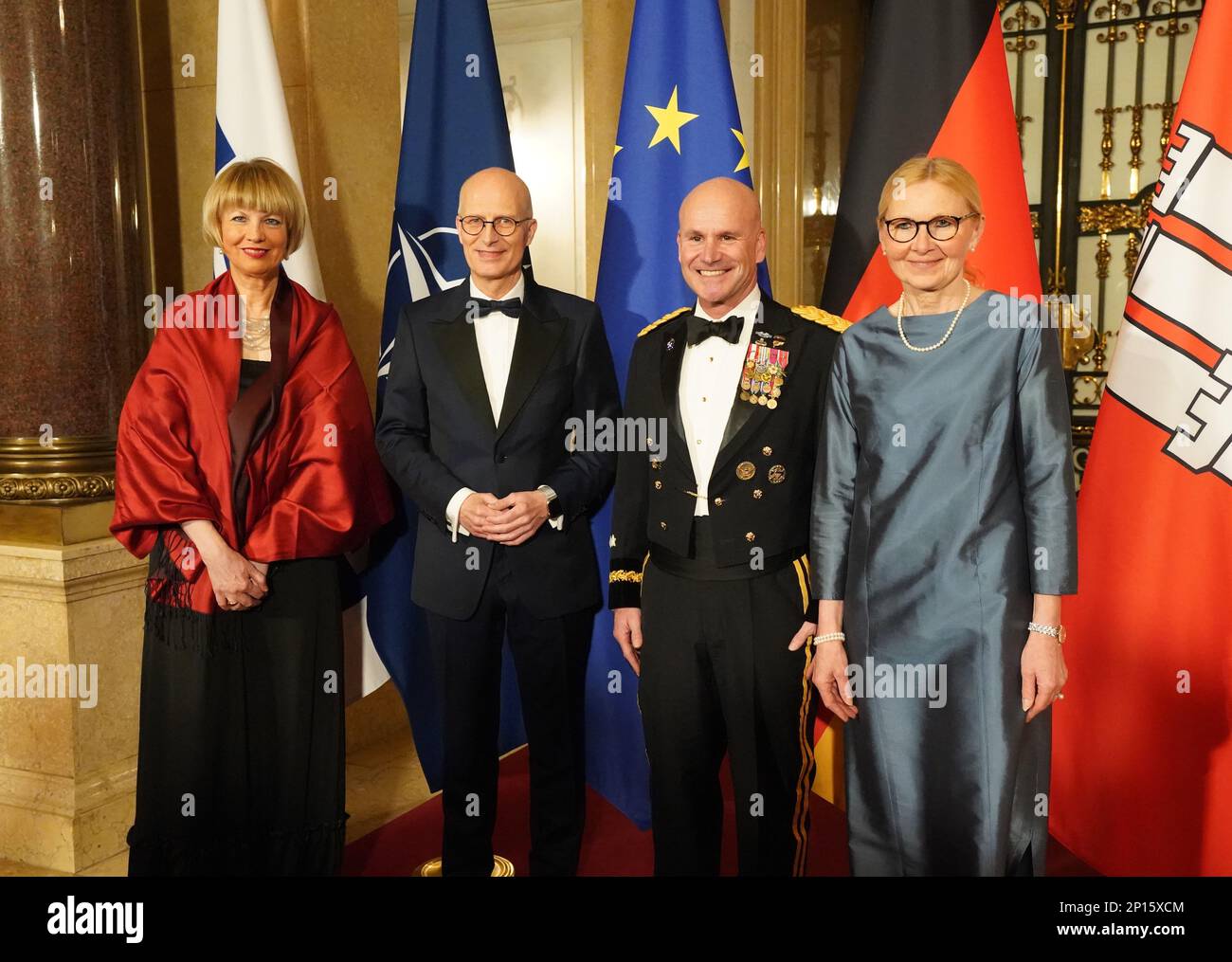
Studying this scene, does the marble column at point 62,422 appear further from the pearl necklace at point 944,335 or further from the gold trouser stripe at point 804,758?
the pearl necklace at point 944,335

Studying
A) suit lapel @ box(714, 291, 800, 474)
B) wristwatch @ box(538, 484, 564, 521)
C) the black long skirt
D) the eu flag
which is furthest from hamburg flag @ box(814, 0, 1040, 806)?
the black long skirt

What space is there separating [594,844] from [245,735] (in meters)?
1.17

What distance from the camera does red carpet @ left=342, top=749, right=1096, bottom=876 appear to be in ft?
10.1

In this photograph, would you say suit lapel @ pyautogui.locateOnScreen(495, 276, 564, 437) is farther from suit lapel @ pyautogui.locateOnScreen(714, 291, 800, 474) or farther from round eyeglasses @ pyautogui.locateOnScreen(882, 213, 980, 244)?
round eyeglasses @ pyautogui.locateOnScreen(882, 213, 980, 244)

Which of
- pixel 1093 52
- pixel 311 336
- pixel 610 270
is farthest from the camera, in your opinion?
pixel 1093 52

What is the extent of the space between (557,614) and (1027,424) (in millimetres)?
1231

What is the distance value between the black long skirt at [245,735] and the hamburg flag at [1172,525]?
2080 mm

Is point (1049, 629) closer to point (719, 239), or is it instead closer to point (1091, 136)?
point (719, 239)

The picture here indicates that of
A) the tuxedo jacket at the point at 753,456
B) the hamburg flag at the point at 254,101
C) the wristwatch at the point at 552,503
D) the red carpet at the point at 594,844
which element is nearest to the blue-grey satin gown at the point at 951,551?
the tuxedo jacket at the point at 753,456

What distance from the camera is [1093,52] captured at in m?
5.45

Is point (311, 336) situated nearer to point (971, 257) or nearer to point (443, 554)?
point (443, 554)

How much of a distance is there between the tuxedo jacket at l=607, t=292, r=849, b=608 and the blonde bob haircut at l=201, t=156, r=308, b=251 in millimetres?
964

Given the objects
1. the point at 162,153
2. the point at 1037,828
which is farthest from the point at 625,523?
the point at 162,153

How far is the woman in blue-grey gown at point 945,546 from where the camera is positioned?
212cm
